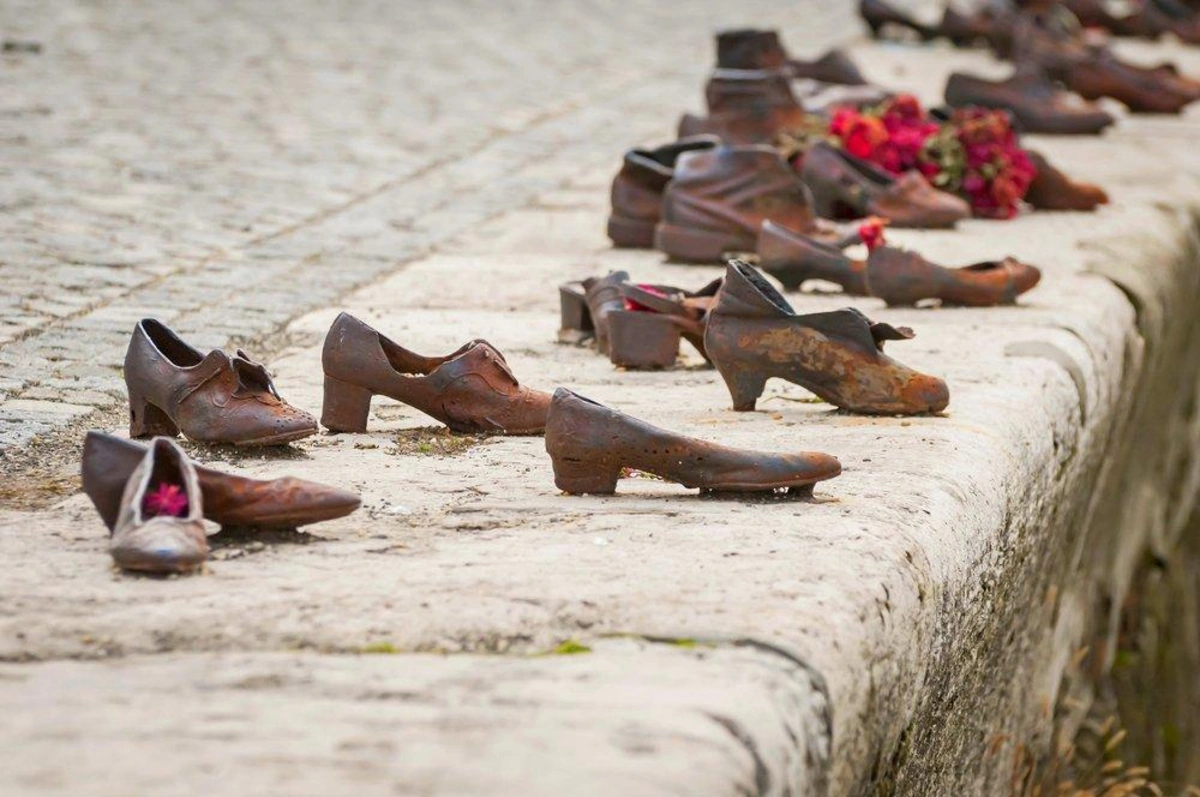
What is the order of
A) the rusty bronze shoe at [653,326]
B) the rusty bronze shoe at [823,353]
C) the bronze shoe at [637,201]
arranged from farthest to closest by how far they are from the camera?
the bronze shoe at [637,201]
the rusty bronze shoe at [653,326]
the rusty bronze shoe at [823,353]

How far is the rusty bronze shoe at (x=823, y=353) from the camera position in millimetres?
3357

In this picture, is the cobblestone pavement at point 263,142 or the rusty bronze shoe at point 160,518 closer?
the rusty bronze shoe at point 160,518

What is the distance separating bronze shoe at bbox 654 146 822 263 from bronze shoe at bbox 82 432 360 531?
2.82 meters

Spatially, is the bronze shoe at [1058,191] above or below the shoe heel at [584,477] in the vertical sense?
below

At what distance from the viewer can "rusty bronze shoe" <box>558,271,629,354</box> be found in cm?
401

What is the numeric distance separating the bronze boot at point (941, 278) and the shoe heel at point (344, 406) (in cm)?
171

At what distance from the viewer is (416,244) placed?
18.5 feet

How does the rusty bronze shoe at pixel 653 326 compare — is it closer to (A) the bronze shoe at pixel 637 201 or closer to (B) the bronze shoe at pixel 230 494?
(B) the bronze shoe at pixel 230 494

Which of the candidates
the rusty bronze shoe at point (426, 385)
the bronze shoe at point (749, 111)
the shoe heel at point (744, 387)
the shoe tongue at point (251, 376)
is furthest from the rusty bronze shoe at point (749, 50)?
the shoe tongue at point (251, 376)

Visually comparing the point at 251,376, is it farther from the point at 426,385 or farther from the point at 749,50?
the point at 749,50

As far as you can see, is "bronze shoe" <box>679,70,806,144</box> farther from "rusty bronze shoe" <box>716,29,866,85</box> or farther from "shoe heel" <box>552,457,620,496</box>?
"shoe heel" <box>552,457,620,496</box>

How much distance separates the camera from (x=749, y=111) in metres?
6.29

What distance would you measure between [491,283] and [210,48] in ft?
17.4

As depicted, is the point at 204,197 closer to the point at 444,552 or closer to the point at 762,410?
the point at 762,410
